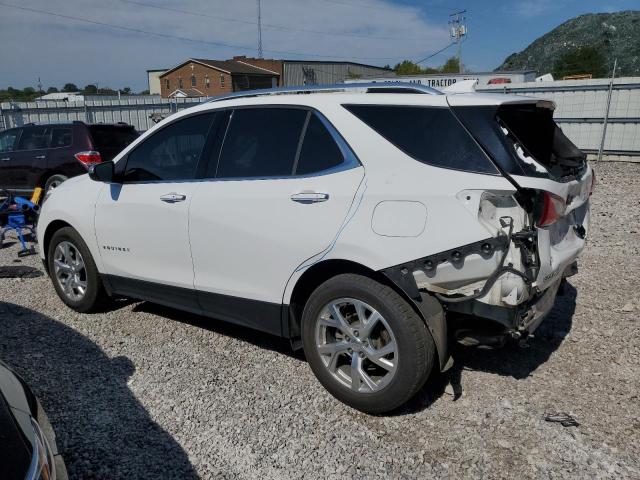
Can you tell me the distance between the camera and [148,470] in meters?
2.87

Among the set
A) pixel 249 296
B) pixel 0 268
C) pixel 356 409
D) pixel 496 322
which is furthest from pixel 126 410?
pixel 0 268

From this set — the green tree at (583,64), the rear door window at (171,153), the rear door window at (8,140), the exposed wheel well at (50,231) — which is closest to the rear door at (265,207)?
the rear door window at (171,153)

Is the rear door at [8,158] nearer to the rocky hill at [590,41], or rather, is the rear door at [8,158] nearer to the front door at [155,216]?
the front door at [155,216]

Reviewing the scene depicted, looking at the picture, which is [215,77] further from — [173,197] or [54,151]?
[173,197]

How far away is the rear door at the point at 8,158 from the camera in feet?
34.7

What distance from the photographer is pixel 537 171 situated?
2.92 m

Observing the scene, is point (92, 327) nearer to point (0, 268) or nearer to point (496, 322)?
point (0, 268)

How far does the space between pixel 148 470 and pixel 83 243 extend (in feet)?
8.19

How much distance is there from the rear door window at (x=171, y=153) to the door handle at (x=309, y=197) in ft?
3.29

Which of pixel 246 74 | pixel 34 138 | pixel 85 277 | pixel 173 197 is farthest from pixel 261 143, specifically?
pixel 246 74

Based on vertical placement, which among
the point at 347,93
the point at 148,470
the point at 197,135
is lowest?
the point at 148,470

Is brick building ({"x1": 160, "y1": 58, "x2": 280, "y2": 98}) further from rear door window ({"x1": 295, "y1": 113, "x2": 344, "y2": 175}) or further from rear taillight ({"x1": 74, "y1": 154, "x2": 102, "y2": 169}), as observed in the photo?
rear door window ({"x1": 295, "y1": 113, "x2": 344, "y2": 175})

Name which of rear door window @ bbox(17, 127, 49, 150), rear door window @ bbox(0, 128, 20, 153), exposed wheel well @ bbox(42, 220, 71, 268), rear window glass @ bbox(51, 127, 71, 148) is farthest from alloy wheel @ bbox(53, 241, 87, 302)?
rear door window @ bbox(0, 128, 20, 153)

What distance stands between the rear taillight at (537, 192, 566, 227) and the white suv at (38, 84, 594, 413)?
0.01 metres
